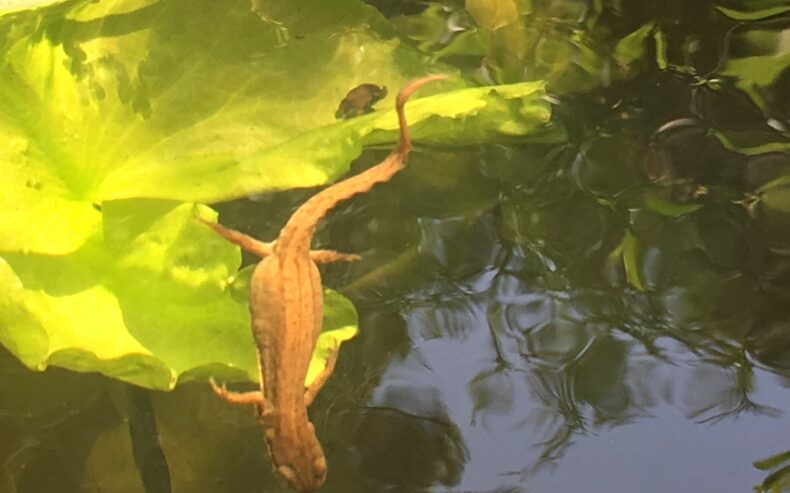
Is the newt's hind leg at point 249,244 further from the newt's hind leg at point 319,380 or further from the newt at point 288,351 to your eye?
the newt's hind leg at point 319,380

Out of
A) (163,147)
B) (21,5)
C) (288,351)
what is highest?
(21,5)

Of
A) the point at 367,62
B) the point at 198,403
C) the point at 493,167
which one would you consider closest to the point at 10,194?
the point at 198,403

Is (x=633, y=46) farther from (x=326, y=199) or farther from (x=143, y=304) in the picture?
(x=143, y=304)

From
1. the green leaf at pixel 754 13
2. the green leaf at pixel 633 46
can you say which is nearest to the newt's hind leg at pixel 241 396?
the green leaf at pixel 633 46

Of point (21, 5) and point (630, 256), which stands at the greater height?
point (21, 5)

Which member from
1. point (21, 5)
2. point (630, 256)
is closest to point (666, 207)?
point (630, 256)

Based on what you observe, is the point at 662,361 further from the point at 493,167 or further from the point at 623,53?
the point at 623,53

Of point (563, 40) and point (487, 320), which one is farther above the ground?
point (563, 40)
